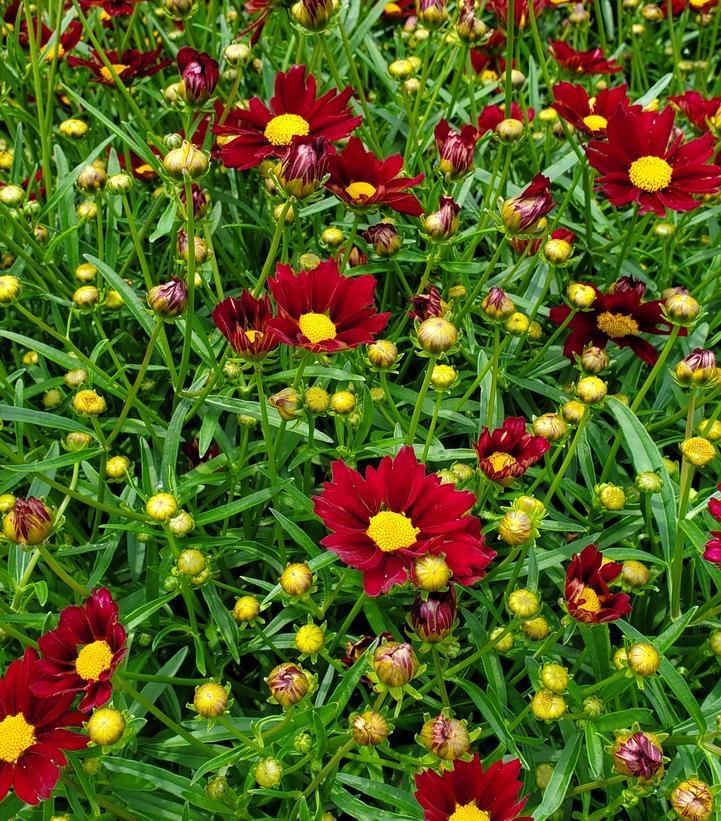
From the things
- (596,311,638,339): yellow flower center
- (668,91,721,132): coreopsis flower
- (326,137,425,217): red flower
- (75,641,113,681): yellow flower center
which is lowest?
(75,641,113,681): yellow flower center

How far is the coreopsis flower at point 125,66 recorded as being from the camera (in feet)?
6.11

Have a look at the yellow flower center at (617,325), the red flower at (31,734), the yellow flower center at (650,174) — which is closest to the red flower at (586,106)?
the yellow flower center at (650,174)

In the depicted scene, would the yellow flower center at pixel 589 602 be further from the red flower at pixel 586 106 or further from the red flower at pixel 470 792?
the red flower at pixel 586 106

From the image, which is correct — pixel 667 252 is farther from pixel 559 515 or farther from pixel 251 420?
pixel 251 420

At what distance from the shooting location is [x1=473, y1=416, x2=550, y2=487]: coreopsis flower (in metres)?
1.20

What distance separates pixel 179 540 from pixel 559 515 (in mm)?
645

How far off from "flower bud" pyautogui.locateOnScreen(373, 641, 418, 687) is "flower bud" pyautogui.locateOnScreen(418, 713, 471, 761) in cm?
10

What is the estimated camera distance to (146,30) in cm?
253

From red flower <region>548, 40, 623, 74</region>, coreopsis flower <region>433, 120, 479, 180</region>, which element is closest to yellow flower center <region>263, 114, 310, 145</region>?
coreopsis flower <region>433, 120, 479, 180</region>

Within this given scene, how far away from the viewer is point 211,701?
1097mm

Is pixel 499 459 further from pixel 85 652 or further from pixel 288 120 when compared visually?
pixel 288 120

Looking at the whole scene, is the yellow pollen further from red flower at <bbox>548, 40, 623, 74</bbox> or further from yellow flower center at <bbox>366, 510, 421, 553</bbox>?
red flower at <bbox>548, 40, 623, 74</bbox>

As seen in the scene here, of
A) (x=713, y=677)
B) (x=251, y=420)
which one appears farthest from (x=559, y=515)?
(x=251, y=420)

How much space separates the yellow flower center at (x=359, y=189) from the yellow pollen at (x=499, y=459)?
0.51 metres
